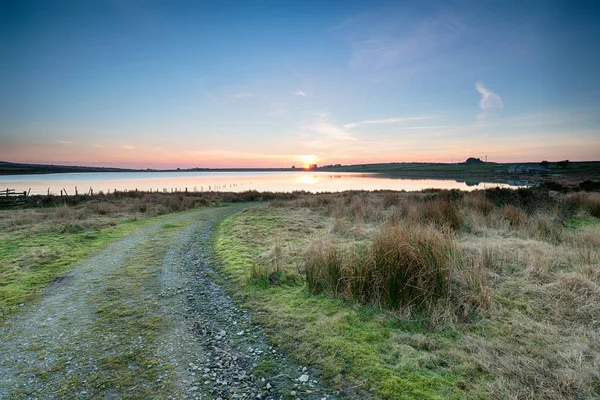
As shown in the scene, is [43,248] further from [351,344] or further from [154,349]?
[351,344]

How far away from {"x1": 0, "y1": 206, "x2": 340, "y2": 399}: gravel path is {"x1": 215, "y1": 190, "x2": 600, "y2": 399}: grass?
49 cm

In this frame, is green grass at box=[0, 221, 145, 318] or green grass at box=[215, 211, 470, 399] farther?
green grass at box=[0, 221, 145, 318]

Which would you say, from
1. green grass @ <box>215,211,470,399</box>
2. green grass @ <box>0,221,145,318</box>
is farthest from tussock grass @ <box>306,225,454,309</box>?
green grass @ <box>0,221,145,318</box>

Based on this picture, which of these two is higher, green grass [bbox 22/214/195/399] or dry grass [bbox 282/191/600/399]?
dry grass [bbox 282/191/600/399]

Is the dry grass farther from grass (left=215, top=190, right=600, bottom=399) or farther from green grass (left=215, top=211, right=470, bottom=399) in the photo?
green grass (left=215, top=211, right=470, bottom=399)

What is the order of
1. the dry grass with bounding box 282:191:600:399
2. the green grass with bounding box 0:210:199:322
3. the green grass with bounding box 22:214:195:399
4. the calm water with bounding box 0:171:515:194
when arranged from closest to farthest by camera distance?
the dry grass with bounding box 282:191:600:399, the green grass with bounding box 22:214:195:399, the green grass with bounding box 0:210:199:322, the calm water with bounding box 0:171:515:194

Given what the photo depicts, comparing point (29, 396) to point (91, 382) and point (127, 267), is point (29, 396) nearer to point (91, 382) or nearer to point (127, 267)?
point (91, 382)

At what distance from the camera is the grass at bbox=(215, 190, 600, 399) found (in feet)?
11.7

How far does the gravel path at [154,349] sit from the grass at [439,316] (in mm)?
492

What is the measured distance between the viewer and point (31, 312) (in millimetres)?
5785

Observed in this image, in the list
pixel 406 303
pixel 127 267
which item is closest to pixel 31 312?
pixel 127 267

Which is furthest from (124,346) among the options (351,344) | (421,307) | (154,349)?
(421,307)

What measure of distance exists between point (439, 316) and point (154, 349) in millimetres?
4510

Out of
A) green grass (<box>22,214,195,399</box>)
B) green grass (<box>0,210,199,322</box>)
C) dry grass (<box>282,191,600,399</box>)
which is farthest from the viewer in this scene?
green grass (<box>0,210,199,322</box>)
